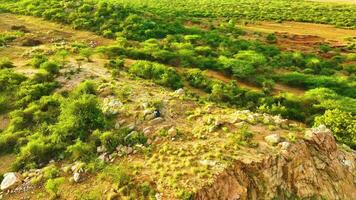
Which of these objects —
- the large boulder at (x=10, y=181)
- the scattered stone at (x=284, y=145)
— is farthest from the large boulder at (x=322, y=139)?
the large boulder at (x=10, y=181)

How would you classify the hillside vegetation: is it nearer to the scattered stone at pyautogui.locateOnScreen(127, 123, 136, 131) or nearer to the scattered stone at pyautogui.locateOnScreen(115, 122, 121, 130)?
the scattered stone at pyautogui.locateOnScreen(127, 123, 136, 131)

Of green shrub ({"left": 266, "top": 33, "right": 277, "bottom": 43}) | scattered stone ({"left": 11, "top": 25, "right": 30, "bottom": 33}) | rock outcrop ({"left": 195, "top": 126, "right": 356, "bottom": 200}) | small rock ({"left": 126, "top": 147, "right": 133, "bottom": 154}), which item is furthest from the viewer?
green shrub ({"left": 266, "top": 33, "right": 277, "bottom": 43})

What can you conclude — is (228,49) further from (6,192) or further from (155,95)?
(6,192)

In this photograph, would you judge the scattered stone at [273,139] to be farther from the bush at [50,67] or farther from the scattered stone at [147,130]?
the bush at [50,67]

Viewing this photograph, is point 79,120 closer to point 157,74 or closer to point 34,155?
point 34,155

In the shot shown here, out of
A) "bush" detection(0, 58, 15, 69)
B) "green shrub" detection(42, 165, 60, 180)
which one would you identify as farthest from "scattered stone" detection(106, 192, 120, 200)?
"bush" detection(0, 58, 15, 69)

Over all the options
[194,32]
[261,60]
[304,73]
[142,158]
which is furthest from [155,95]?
[194,32]
